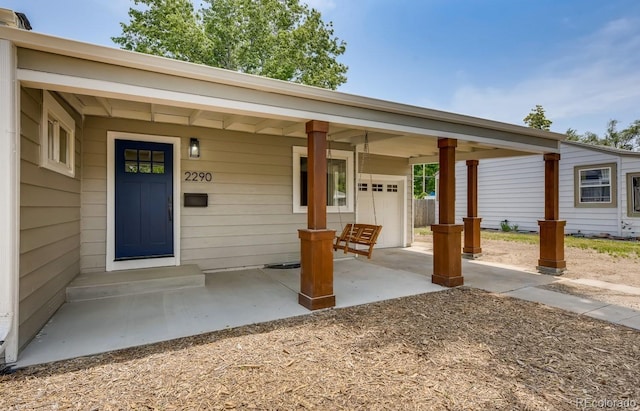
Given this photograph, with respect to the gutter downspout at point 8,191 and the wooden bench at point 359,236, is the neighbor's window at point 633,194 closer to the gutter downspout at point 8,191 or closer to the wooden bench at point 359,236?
the wooden bench at point 359,236

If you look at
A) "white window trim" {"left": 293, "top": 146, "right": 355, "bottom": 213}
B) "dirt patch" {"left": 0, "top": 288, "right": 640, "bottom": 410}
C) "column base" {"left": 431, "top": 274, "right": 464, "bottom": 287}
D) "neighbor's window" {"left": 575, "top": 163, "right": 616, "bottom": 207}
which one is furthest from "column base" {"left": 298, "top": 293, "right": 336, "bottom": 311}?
"neighbor's window" {"left": 575, "top": 163, "right": 616, "bottom": 207}

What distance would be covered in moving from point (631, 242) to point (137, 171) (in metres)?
12.6

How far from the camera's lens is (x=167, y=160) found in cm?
527

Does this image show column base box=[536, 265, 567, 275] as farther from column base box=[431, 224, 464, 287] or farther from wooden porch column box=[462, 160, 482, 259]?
column base box=[431, 224, 464, 287]

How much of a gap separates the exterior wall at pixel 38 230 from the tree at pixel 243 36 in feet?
40.4

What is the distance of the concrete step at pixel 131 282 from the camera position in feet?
13.4

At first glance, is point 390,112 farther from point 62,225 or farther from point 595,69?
point 595,69

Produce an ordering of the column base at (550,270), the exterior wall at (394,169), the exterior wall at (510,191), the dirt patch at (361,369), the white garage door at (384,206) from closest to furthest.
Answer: the dirt patch at (361,369)
the column base at (550,270)
the exterior wall at (394,169)
the white garage door at (384,206)
the exterior wall at (510,191)

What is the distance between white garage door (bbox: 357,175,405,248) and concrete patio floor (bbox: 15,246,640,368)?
2344 millimetres

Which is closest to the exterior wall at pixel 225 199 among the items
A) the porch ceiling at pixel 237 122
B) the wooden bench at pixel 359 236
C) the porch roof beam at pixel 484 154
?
the porch ceiling at pixel 237 122

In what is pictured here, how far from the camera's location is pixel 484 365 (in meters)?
2.61

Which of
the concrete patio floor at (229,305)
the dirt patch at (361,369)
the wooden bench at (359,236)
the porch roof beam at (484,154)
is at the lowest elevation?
the dirt patch at (361,369)

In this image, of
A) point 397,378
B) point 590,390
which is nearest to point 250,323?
point 397,378

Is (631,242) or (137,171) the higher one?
(137,171)
